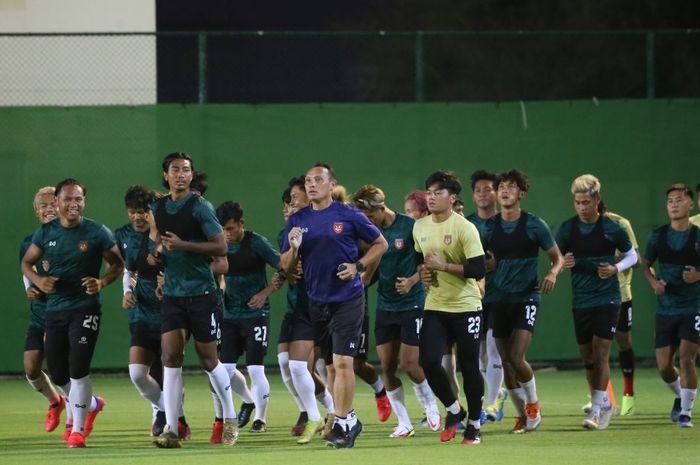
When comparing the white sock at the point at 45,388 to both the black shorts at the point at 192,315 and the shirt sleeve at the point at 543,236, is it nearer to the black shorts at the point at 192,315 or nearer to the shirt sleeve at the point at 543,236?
the black shorts at the point at 192,315

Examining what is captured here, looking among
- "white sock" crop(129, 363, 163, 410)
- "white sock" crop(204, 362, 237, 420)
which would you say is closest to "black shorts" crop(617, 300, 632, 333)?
"white sock" crop(204, 362, 237, 420)

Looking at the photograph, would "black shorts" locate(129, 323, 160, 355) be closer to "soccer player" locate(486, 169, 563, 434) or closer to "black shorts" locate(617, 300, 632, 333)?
"soccer player" locate(486, 169, 563, 434)

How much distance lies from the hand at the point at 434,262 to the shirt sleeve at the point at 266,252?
7.58 feet

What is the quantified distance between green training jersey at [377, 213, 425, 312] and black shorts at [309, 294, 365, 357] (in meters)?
1.27

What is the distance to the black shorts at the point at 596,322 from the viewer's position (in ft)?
48.0

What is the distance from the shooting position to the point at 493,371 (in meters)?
15.2

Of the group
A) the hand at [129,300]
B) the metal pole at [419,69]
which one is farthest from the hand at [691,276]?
the metal pole at [419,69]

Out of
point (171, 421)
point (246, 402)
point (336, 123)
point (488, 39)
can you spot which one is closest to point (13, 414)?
point (246, 402)

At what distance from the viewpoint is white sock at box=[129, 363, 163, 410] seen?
1380 centimetres

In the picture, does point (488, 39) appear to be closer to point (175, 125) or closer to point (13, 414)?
point (175, 125)

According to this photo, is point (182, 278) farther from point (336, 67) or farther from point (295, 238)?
point (336, 67)

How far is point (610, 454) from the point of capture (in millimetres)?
12156

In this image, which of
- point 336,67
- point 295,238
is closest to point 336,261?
point 295,238

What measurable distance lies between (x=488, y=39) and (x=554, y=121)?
16244 mm
